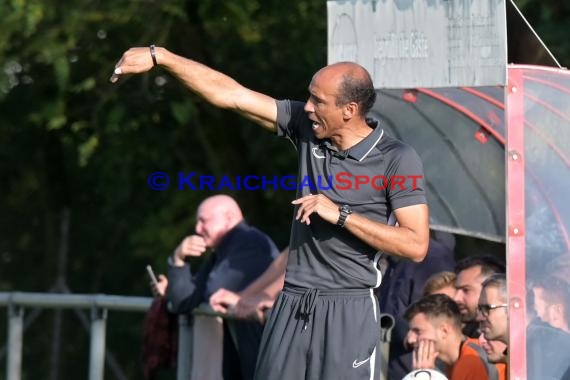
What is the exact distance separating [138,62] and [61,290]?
23.6 feet

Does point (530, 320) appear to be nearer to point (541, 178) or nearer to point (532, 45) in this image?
point (541, 178)

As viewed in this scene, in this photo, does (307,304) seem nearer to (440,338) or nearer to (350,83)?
(350,83)

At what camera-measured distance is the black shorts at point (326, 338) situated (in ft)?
18.1

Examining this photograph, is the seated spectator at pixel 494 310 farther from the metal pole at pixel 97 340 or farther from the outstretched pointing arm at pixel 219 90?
the metal pole at pixel 97 340

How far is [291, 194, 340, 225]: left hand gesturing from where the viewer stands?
5320 millimetres

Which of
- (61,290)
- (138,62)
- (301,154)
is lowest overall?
(61,290)

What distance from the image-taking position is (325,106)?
5613mm

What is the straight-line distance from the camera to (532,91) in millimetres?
6059

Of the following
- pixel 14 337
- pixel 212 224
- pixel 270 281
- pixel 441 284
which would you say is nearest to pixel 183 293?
pixel 270 281

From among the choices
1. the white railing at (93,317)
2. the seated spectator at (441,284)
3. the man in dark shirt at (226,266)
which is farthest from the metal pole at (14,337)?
the seated spectator at (441,284)

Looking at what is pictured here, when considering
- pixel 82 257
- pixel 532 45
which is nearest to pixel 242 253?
pixel 532 45

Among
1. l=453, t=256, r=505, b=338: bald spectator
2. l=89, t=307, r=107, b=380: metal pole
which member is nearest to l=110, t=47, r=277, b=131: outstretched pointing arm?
l=453, t=256, r=505, b=338: bald spectator

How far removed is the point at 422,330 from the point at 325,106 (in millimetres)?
1567
